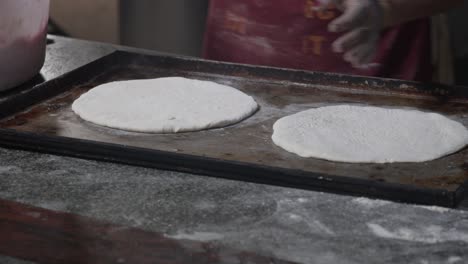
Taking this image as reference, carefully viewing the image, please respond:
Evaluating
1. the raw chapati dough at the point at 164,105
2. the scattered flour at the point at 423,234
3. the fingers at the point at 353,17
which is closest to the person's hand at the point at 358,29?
the fingers at the point at 353,17

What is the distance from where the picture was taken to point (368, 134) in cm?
200

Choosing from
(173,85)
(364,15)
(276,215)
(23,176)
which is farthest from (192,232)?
(364,15)

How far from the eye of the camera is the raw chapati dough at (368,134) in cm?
184

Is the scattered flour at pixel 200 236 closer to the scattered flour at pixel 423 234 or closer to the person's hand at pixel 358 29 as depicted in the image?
the scattered flour at pixel 423 234

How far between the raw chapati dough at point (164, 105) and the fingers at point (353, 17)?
35cm

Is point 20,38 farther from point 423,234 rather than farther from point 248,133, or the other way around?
point 423,234

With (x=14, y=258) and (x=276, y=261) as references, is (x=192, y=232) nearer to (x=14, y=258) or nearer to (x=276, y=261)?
(x=276, y=261)

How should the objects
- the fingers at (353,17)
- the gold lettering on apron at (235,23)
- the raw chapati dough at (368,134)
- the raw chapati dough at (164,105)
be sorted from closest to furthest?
the raw chapati dough at (368,134)
the raw chapati dough at (164,105)
the fingers at (353,17)
the gold lettering on apron at (235,23)

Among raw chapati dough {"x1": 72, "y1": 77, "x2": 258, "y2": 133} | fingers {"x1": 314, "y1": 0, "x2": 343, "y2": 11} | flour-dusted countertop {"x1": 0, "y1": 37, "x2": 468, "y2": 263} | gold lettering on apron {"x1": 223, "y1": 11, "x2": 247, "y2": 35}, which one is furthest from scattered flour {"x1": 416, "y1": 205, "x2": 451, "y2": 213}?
gold lettering on apron {"x1": 223, "y1": 11, "x2": 247, "y2": 35}

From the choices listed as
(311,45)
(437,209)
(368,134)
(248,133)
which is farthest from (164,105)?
(437,209)

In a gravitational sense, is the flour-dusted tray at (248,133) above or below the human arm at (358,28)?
below

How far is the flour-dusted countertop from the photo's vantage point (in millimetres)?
1420

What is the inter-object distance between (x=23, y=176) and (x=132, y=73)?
0.84 m

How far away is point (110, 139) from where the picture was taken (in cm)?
194
